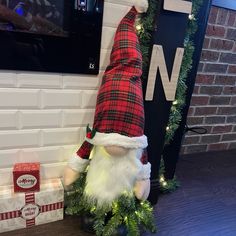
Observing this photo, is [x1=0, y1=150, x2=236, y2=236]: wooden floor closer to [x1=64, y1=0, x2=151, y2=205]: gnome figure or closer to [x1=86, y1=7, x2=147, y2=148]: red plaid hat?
[x1=64, y1=0, x2=151, y2=205]: gnome figure

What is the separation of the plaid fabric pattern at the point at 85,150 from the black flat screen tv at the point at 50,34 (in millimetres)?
307

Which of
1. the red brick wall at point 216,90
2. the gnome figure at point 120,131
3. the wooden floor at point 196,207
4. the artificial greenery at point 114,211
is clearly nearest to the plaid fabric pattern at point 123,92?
the gnome figure at point 120,131

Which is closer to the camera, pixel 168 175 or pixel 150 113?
pixel 150 113

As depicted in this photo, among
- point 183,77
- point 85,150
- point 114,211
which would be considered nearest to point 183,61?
point 183,77

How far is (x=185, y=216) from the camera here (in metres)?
1.32

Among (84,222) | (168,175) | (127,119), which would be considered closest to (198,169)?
(168,175)

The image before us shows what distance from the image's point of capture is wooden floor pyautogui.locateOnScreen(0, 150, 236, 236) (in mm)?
1180

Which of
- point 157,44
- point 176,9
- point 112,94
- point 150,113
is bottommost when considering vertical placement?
point 150,113

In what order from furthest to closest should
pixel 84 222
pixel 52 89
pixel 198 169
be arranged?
1. pixel 198 169
2. pixel 84 222
3. pixel 52 89

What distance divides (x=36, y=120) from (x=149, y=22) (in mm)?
616

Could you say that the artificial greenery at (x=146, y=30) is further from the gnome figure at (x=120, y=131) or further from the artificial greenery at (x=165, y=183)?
the artificial greenery at (x=165, y=183)

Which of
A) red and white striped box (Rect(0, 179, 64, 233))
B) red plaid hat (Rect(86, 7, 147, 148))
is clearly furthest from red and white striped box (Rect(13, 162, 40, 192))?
red plaid hat (Rect(86, 7, 147, 148))

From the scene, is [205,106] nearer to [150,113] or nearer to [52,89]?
[150,113]

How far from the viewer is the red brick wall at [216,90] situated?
1750 millimetres
